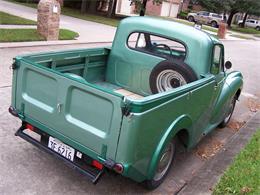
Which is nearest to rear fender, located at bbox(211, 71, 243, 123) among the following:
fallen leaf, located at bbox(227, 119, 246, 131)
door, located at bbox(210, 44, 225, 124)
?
door, located at bbox(210, 44, 225, 124)

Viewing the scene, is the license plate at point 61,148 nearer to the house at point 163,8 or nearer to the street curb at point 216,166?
the street curb at point 216,166

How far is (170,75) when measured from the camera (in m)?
4.85

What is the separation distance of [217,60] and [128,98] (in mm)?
2393

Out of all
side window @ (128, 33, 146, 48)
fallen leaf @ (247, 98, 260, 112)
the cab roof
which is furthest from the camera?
fallen leaf @ (247, 98, 260, 112)

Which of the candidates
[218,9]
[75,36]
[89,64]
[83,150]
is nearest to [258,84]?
[75,36]

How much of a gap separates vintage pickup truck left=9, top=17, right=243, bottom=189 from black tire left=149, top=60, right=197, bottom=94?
0.05ft

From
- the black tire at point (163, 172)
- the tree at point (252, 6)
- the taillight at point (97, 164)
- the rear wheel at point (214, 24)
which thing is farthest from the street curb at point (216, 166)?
the rear wheel at point (214, 24)

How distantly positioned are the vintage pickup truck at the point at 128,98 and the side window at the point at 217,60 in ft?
0.05

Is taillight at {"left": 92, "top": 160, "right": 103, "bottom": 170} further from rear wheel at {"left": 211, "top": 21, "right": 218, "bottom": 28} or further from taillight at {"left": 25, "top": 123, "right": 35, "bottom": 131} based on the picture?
rear wheel at {"left": 211, "top": 21, "right": 218, "bottom": 28}

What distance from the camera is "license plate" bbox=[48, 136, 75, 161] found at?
379 centimetres

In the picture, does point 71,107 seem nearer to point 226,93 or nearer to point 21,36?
point 226,93

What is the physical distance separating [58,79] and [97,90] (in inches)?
20.3

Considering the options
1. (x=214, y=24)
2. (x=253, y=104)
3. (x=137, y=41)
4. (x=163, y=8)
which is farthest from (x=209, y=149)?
(x=163, y=8)

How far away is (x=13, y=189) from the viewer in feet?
12.4
